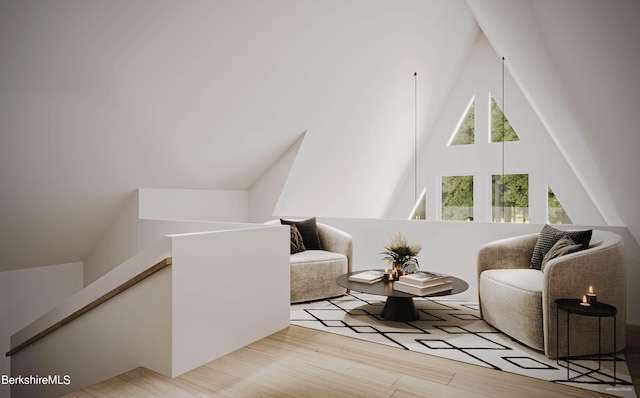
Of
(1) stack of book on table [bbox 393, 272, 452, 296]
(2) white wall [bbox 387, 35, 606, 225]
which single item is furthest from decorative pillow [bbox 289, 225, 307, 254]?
(2) white wall [bbox 387, 35, 606, 225]

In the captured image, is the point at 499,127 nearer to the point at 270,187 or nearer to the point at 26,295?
the point at 270,187

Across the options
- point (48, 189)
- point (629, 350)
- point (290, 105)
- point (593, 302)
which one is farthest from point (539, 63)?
point (48, 189)

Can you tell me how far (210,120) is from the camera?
411 cm

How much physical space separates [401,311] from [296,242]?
4.42 feet

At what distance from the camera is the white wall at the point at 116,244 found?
4.61 metres

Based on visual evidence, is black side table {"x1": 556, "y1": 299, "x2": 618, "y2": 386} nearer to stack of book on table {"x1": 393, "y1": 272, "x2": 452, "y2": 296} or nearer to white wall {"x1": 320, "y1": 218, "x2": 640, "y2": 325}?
stack of book on table {"x1": 393, "y1": 272, "x2": 452, "y2": 296}

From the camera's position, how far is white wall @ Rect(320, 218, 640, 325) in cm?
362

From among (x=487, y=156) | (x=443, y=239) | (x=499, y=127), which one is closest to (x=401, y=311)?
(x=443, y=239)

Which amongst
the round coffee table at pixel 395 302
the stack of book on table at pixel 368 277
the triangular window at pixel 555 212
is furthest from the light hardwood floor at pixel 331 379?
the triangular window at pixel 555 212

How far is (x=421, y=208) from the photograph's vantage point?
24.4ft

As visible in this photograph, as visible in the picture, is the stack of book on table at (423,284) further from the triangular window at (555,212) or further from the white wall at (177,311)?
the triangular window at (555,212)

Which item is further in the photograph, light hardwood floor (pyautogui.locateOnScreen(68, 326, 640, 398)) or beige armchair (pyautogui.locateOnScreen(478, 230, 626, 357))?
beige armchair (pyautogui.locateOnScreen(478, 230, 626, 357))

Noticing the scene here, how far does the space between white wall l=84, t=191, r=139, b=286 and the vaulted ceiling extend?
0.13 metres

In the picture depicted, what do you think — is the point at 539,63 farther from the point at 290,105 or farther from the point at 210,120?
the point at 210,120
